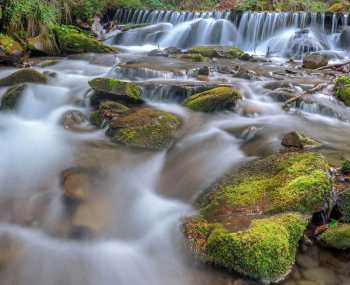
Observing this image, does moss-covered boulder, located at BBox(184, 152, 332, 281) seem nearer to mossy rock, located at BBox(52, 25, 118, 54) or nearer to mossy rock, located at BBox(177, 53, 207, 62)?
mossy rock, located at BBox(177, 53, 207, 62)

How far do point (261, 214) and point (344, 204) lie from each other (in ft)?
2.76

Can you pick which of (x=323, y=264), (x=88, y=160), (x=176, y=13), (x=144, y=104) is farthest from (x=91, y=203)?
(x=176, y=13)

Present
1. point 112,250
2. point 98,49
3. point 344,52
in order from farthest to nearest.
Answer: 1. point 344,52
2. point 98,49
3. point 112,250

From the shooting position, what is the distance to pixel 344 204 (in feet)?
12.2

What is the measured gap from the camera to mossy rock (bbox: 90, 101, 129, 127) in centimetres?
634

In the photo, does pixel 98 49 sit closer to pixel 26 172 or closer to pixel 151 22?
pixel 151 22

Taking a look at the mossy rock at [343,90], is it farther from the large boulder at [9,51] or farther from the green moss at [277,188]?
the large boulder at [9,51]

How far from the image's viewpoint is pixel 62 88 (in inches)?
A: 316

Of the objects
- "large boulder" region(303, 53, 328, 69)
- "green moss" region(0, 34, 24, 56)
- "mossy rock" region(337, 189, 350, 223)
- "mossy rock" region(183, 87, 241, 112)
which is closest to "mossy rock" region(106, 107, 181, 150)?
"mossy rock" region(183, 87, 241, 112)

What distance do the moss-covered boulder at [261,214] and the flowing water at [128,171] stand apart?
15cm

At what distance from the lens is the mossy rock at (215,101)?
700cm

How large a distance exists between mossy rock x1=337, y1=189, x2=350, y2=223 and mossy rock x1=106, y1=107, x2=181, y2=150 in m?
2.63

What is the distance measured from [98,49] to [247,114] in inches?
269

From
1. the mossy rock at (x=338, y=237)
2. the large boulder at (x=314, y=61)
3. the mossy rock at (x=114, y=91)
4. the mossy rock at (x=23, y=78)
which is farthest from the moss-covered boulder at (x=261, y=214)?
the large boulder at (x=314, y=61)
